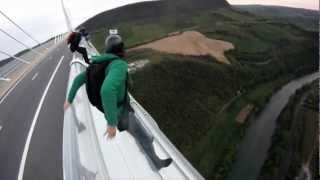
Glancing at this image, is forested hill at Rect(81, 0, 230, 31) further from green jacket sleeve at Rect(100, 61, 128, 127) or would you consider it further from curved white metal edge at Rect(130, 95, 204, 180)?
green jacket sleeve at Rect(100, 61, 128, 127)

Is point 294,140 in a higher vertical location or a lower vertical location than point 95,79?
lower

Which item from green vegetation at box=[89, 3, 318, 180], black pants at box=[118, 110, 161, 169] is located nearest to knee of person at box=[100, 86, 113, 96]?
black pants at box=[118, 110, 161, 169]

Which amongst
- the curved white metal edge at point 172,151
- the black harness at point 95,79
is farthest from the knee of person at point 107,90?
the curved white metal edge at point 172,151

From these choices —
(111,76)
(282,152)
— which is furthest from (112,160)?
(282,152)

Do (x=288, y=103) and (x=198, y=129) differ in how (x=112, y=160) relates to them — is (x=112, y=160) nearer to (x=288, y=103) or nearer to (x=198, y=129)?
(x=198, y=129)

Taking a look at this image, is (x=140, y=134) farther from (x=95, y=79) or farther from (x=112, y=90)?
(x=112, y=90)

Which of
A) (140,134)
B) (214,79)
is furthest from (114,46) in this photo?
(214,79)
